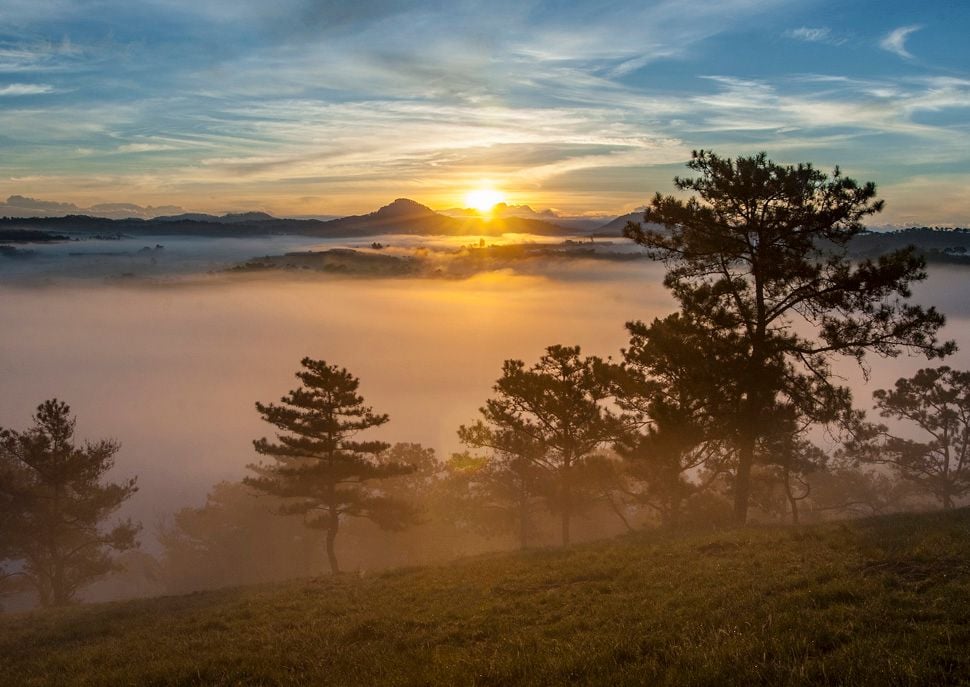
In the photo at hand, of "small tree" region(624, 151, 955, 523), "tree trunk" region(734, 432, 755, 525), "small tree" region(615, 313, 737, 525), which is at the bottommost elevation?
"tree trunk" region(734, 432, 755, 525)

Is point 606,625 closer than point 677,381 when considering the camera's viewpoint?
Yes

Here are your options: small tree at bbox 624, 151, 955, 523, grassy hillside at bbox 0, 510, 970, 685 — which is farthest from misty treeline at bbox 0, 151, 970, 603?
grassy hillside at bbox 0, 510, 970, 685

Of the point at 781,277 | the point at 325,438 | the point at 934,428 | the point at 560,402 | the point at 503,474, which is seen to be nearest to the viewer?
the point at 781,277

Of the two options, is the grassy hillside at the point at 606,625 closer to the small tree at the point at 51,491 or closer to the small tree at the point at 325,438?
the small tree at the point at 325,438

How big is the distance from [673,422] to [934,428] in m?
35.0

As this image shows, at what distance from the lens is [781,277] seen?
21594 mm

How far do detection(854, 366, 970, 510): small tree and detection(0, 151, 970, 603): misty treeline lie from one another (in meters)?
0.16

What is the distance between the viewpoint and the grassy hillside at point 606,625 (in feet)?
23.8

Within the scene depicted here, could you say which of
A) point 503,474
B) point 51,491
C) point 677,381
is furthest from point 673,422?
point 51,491

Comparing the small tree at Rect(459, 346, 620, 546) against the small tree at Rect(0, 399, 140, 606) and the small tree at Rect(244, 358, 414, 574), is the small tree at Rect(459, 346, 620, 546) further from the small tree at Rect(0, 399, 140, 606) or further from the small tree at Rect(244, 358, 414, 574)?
the small tree at Rect(0, 399, 140, 606)

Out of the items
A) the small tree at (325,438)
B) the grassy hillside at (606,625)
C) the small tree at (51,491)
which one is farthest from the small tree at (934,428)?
the small tree at (51,491)

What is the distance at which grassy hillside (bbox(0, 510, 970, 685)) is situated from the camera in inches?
285

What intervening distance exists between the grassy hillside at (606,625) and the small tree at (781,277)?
590 centimetres

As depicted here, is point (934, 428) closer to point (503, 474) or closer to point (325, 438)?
point (503, 474)
